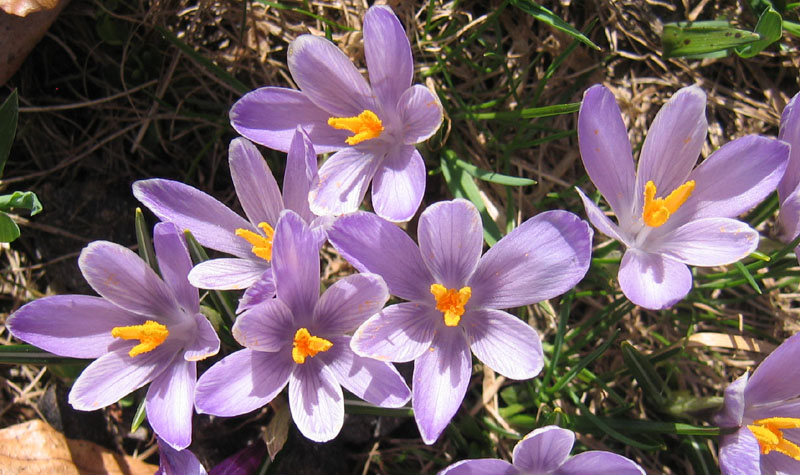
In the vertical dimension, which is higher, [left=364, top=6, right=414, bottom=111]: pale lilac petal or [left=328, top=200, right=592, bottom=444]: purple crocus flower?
[left=364, top=6, right=414, bottom=111]: pale lilac petal

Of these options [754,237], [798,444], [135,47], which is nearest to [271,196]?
[135,47]

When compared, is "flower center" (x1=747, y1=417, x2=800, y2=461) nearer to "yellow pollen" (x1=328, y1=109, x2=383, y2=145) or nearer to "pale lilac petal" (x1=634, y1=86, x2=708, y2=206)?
"pale lilac petal" (x1=634, y1=86, x2=708, y2=206)

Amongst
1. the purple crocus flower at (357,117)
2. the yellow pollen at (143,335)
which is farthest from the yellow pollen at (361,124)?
the yellow pollen at (143,335)

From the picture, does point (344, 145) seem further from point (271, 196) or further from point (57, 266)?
point (57, 266)

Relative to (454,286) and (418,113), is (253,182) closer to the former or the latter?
(418,113)

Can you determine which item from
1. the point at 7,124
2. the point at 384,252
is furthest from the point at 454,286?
the point at 7,124

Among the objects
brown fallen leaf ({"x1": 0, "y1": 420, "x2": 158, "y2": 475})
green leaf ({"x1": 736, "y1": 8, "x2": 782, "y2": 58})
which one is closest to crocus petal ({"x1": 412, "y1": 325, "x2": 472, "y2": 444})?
brown fallen leaf ({"x1": 0, "y1": 420, "x2": 158, "y2": 475})
